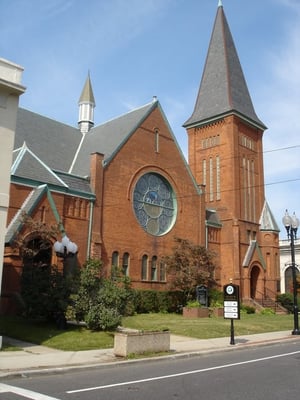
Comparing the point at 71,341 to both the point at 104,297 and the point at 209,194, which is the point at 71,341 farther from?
the point at 209,194

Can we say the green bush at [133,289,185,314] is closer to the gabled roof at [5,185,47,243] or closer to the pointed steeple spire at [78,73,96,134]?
the gabled roof at [5,185,47,243]

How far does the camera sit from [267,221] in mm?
46906

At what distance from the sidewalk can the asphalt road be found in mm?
423

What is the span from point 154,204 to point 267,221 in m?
16.0

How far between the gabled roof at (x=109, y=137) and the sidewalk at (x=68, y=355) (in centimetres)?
1804

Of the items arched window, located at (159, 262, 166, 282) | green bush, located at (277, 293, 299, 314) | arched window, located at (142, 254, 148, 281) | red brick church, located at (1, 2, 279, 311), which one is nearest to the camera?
red brick church, located at (1, 2, 279, 311)

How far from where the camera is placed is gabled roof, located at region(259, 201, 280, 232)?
46447 millimetres

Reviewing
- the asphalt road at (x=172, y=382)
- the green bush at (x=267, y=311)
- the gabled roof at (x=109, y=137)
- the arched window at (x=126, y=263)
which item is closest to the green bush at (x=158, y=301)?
the arched window at (x=126, y=263)

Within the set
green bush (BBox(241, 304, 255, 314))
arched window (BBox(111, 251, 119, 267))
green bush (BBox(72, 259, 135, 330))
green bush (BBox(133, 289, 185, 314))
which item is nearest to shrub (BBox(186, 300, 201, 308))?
green bush (BBox(133, 289, 185, 314))

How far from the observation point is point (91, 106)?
154 ft

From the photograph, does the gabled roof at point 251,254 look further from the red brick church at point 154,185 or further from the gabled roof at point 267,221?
the gabled roof at point 267,221

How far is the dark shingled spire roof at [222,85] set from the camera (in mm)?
48156

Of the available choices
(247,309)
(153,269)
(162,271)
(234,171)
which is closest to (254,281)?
(247,309)

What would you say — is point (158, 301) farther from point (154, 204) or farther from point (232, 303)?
point (232, 303)
